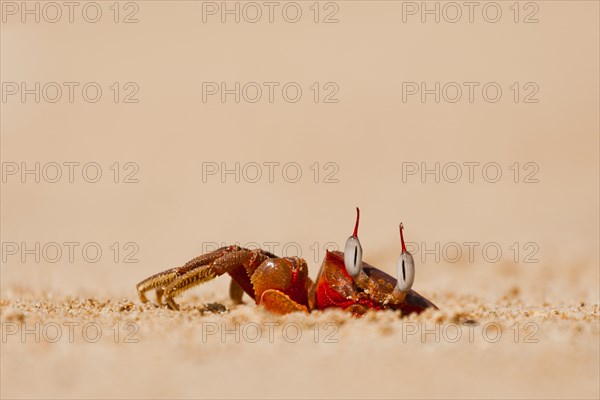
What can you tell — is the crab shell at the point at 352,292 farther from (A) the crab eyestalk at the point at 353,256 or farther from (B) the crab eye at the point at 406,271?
(B) the crab eye at the point at 406,271

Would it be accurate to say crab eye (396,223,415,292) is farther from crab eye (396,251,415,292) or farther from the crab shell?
the crab shell

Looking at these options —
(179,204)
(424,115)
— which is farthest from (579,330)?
(424,115)

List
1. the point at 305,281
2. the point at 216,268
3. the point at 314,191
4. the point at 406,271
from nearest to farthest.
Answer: the point at 406,271 → the point at 216,268 → the point at 305,281 → the point at 314,191

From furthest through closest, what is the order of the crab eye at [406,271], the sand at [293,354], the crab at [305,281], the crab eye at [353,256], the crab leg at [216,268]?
the crab leg at [216,268] < the crab at [305,281] < the crab eye at [353,256] < the crab eye at [406,271] < the sand at [293,354]

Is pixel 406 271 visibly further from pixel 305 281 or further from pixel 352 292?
pixel 305 281

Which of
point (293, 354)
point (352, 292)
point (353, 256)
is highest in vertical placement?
point (353, 256)

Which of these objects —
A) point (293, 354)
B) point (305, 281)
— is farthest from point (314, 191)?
point (293, 354)

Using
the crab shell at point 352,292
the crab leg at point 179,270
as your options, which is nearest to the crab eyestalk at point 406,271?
the crab shell at point 352,292
